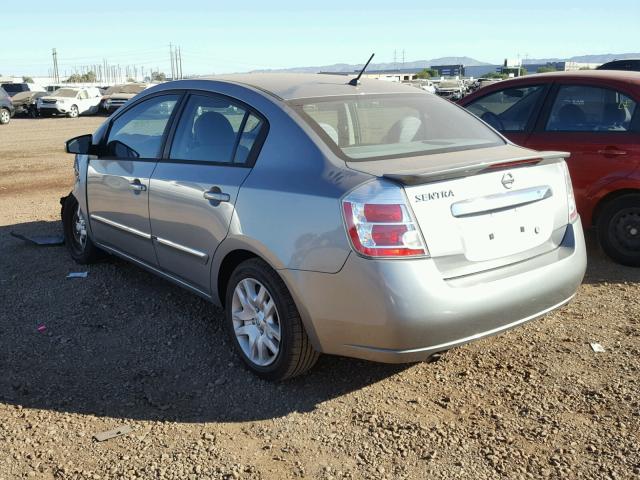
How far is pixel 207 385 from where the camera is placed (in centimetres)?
384

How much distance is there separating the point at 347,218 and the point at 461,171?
615 millimetres

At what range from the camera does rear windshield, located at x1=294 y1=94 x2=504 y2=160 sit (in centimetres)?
372

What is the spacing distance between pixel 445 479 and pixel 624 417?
3.64 feet

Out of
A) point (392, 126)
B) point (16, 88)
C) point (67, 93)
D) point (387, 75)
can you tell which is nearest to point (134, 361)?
point (392, 126)

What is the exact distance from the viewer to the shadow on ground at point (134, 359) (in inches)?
143

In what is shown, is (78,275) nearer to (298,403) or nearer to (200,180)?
(200,180)

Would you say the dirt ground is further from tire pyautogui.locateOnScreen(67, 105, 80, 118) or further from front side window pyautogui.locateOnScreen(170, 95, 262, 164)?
tire pyautogui.locateOnScreen(67, 105, 80, 118)

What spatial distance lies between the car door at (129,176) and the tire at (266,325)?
1.11m

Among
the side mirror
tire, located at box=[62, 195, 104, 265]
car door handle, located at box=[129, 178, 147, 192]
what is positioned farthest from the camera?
tire, located at box=[62, 195, 104, 265]

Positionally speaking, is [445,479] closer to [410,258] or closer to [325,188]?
[410,258]

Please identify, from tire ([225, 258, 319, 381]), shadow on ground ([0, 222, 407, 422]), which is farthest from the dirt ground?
tire ([225, 258, 319, 381])

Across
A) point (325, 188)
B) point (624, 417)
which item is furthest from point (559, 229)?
point (325, 188)

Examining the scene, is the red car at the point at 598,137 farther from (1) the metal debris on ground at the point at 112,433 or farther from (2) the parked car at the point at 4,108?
(2) the parked car at the point at 4,108

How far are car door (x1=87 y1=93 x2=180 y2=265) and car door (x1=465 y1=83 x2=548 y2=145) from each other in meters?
3.28
